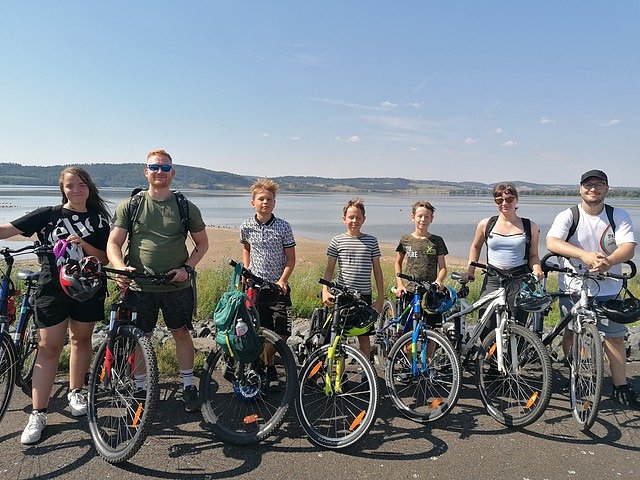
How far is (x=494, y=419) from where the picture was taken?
3.86 metres

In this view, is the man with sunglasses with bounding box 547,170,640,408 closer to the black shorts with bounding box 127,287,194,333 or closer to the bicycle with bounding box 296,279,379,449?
the bicycle with bounding box 296,279,379,449

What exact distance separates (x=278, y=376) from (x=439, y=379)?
1.55 meters

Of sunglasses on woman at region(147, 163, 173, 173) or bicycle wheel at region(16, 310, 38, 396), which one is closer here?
sunglasses on woman at region(147, 163, 173, 173)

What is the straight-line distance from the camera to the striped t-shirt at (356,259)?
4.50m

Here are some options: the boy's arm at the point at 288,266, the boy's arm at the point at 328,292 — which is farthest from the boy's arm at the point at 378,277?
the boy's arm at the point at 288,266

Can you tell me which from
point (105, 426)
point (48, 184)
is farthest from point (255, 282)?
point (48, 184)

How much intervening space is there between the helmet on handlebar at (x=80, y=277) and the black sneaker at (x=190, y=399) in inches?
48.1

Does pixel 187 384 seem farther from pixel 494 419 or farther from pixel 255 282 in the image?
pixel 494 419

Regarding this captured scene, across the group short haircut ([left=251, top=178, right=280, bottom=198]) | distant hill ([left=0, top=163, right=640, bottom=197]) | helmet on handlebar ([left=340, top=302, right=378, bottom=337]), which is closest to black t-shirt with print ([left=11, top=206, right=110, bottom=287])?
short haircut ([left=251, top=178, right=280, bottom=198])

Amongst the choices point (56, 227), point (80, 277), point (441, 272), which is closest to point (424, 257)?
point (441, 272)

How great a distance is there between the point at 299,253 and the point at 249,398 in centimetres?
1437

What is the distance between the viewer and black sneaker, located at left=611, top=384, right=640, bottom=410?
→ 4188 mm

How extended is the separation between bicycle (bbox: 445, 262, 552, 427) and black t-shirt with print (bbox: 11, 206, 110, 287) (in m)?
3.65

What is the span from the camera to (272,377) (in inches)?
163
